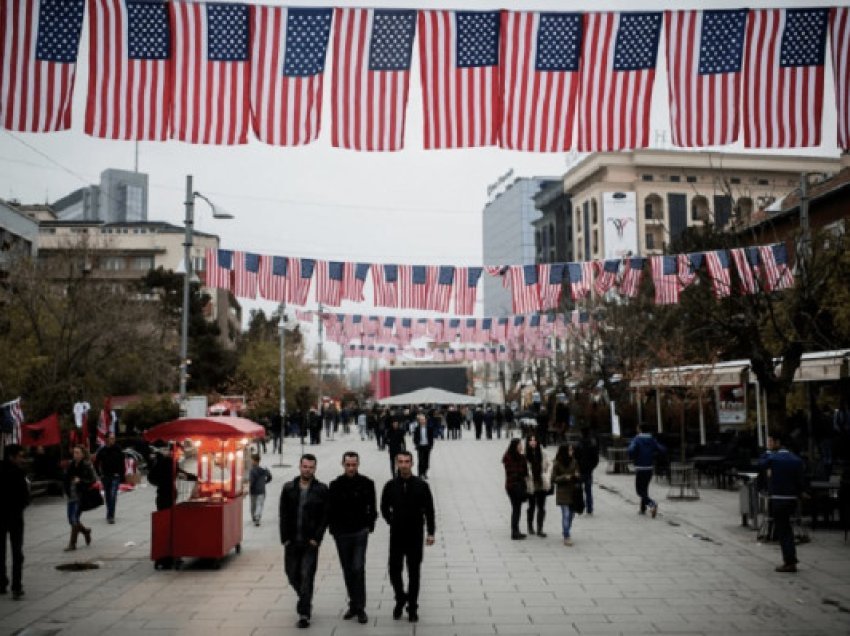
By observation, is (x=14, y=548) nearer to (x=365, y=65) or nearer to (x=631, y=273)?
(x=365, y=65)

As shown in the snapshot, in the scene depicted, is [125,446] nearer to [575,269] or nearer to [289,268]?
[289,268]

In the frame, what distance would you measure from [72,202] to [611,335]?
174 m

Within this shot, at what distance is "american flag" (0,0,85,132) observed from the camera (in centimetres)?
1063

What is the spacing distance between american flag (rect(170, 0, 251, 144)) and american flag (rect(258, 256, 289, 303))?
12.3 meters

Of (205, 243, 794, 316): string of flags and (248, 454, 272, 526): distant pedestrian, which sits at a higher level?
(205, 243, 794, 316): string of flags

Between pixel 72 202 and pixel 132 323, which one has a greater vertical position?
pixel 72 202

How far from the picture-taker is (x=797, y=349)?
567 inches

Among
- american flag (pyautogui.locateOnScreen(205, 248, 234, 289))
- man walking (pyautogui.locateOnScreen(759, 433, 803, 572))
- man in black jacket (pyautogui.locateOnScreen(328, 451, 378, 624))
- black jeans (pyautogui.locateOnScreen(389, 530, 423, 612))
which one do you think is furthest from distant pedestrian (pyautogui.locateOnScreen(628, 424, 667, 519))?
american flag (pyautogui.locateOnScreen(205, 248, 234, 289))

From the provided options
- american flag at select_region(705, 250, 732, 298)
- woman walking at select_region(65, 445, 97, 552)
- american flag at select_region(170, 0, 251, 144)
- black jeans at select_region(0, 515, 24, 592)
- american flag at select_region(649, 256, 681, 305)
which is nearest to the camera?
black jeans at select_region(0, 515, 24, 592)

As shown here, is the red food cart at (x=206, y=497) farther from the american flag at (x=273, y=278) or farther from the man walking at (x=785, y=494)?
the american flag at (x=273, y=278)

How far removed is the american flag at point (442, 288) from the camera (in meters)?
25.2

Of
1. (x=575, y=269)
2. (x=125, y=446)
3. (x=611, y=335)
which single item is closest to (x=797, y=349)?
(x=575, y=269)

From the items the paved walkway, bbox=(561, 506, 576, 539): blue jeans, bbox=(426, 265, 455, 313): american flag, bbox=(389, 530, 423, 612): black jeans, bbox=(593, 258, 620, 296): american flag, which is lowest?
the paved walkway

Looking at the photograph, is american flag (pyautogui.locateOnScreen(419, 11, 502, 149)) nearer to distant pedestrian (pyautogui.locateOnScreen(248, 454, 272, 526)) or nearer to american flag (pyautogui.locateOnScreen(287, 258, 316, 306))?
distant pedestrian (pyautogui.locateOnScreen(248, 454, 272, 526))
